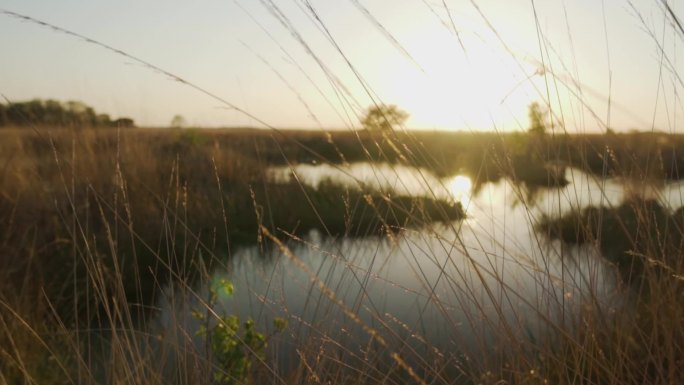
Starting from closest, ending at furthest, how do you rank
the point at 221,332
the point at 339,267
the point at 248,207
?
the point at 221,332 → the point at 339,267 → the point at 248,207

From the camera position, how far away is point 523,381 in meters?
1.37

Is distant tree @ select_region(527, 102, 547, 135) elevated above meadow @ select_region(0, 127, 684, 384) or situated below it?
above

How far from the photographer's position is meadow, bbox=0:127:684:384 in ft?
4.66

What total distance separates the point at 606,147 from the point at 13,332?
118 inches

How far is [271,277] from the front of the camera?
1620mm

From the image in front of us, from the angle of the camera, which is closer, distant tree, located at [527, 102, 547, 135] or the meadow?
the meadow

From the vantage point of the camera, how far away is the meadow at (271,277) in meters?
1.42

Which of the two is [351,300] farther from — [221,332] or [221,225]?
[221,225]

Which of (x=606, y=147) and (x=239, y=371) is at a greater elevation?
(x=606, y=147)

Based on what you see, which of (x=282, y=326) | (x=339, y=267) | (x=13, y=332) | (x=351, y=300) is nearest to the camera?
(x=282, y=326)

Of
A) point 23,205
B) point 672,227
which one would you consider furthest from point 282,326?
point 672,227

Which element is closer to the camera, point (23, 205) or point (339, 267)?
point (339, 267)

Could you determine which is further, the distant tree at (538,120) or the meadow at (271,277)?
the distant tree at (538,120)

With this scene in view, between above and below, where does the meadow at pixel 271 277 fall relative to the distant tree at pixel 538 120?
below
